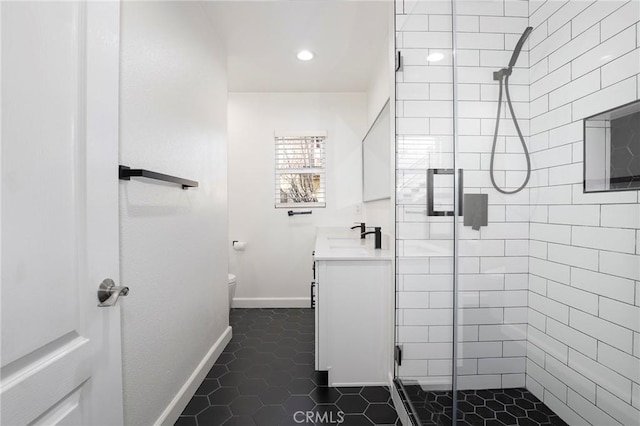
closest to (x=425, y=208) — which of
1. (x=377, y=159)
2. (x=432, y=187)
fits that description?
(x=432, y=187)

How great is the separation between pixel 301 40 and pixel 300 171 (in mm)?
1375

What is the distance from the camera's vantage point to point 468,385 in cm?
124

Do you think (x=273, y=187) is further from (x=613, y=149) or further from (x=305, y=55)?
(x=613, y=149)

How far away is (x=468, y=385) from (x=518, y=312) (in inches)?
15.5

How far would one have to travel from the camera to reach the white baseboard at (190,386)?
1.43 meters

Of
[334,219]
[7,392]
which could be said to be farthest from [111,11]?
[334,219]

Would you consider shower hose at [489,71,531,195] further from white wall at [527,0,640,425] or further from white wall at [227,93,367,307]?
white wall at [227,93,367,307]

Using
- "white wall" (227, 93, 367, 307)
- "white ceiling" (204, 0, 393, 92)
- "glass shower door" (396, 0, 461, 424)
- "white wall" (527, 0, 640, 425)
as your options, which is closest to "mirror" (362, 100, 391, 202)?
"white wall" (227, 93, 367, 307)

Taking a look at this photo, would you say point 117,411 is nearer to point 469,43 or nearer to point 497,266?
point 497,266

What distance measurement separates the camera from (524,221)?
1154mm

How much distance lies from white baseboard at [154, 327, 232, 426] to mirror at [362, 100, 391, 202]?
1.75m

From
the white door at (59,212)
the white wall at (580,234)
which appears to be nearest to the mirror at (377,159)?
the white wall at (580,234)

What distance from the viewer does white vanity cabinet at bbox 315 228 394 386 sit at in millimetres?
1793

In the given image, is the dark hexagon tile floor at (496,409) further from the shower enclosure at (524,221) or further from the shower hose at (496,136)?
the shower hose at (496,136)
